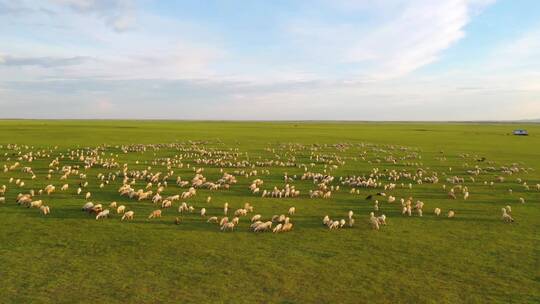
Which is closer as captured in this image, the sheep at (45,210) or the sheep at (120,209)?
the sheep at (45,210)

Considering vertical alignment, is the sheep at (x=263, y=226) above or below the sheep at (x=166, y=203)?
below

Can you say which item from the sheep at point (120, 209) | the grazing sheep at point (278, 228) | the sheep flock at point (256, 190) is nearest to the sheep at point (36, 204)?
the sheep flock at point (256, 190)

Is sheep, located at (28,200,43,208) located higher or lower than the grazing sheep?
higher

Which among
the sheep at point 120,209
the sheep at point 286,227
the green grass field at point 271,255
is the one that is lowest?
the green grass field at point 271,255

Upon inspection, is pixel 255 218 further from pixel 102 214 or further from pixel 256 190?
Answer: pixel 256 190

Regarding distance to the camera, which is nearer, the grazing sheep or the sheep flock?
the grazing sheep

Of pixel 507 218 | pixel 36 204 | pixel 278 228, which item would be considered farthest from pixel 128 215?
pixel 507 218

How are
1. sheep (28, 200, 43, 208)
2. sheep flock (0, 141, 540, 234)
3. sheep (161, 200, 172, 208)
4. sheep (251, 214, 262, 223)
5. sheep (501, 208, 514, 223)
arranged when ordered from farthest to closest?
sheep (161, 200, 172, 208)
sheep (28, 200, 43, 208)
sheep (501, 208, 514, 223)
sheep flock (0, 141, 540, 234)
sheep (251, 214, 262, 223)

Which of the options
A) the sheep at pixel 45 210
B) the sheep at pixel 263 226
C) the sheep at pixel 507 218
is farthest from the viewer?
the sheep at pixel 507 218

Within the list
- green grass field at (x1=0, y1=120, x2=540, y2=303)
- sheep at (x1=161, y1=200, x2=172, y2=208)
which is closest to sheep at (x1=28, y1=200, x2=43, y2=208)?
green grass field at (x1=0, y1=120, x2=540, y2=303)

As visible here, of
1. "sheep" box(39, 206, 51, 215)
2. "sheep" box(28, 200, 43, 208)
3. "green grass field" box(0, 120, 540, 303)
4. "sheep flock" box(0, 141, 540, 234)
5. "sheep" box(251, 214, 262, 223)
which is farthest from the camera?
"sheep" box(28, 200, 43, 208)

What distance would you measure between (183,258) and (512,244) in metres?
13.1

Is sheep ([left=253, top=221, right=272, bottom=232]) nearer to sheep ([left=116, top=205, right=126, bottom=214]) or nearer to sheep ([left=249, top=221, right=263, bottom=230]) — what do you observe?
sheep ([left=249, top=221, right=263, bottom=230])

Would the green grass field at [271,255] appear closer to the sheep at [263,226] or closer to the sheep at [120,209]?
the sheep at [263,226]
